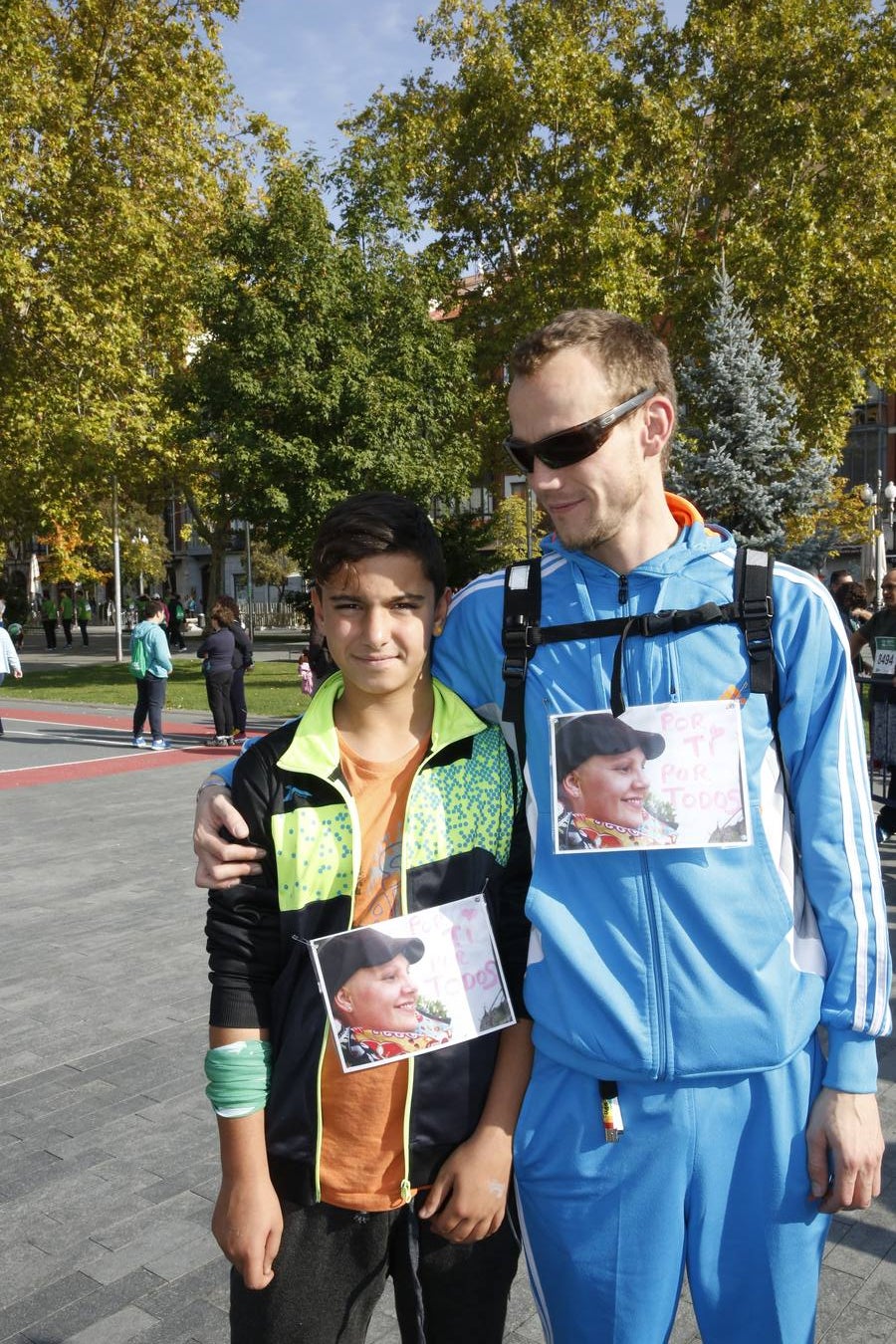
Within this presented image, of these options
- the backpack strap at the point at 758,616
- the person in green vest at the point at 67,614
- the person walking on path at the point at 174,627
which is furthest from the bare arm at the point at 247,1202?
the person in green vest at the point at 67,614

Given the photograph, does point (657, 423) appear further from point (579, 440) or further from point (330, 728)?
point (330, 728)

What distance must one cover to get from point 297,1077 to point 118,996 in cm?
389

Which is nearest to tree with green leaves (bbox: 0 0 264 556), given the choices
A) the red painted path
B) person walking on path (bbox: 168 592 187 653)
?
the red painted path

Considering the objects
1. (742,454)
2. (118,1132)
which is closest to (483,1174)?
(118,1132)

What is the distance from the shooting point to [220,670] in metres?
14.5

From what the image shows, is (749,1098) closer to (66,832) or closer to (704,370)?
(66,832)

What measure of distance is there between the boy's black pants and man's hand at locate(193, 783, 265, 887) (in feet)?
1.77

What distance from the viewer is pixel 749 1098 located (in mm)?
1689

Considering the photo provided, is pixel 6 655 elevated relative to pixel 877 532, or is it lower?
lower

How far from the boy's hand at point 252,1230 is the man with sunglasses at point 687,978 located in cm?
39

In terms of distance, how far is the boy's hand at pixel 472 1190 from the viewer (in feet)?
5.68

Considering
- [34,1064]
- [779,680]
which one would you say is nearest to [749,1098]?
[779,680]

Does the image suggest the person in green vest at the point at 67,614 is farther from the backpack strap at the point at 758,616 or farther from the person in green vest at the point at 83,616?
the backpack strap at the point at 758,616

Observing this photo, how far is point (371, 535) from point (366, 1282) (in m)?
1.20
